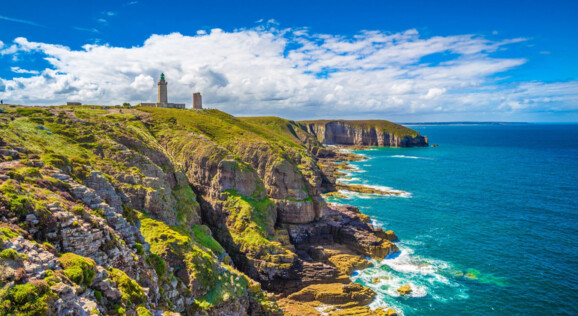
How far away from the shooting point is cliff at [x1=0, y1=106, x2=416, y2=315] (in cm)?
1739

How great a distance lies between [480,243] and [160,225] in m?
61.1

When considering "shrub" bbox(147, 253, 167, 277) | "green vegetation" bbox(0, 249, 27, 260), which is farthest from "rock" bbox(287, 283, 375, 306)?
"green vegetation" bbox(0, 249, 27, 260)

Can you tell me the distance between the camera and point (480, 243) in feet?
213

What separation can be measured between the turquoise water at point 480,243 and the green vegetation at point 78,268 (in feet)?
131

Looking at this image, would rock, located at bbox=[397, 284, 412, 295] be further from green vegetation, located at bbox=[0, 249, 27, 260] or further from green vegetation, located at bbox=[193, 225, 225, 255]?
green vegetation, located at bbox=[0, 249, 27, 260]

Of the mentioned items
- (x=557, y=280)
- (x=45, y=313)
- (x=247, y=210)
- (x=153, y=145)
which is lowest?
(x=557, y=280)

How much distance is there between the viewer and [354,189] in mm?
108375

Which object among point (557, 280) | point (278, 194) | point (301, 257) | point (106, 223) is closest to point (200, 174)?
point (278, 194)

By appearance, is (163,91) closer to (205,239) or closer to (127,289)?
(205,239)

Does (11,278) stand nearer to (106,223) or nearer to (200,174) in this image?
(106,223)

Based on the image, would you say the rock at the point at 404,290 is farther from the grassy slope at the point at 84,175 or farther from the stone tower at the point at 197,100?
the stone tower at the point at 197,100

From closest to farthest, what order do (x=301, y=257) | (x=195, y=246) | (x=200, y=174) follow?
1. (x=195, y=246)
2. (x=301, y=257)
3. (x=200, y=174)

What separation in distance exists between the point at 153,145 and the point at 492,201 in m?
92.4

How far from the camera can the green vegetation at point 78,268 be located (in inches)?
648
